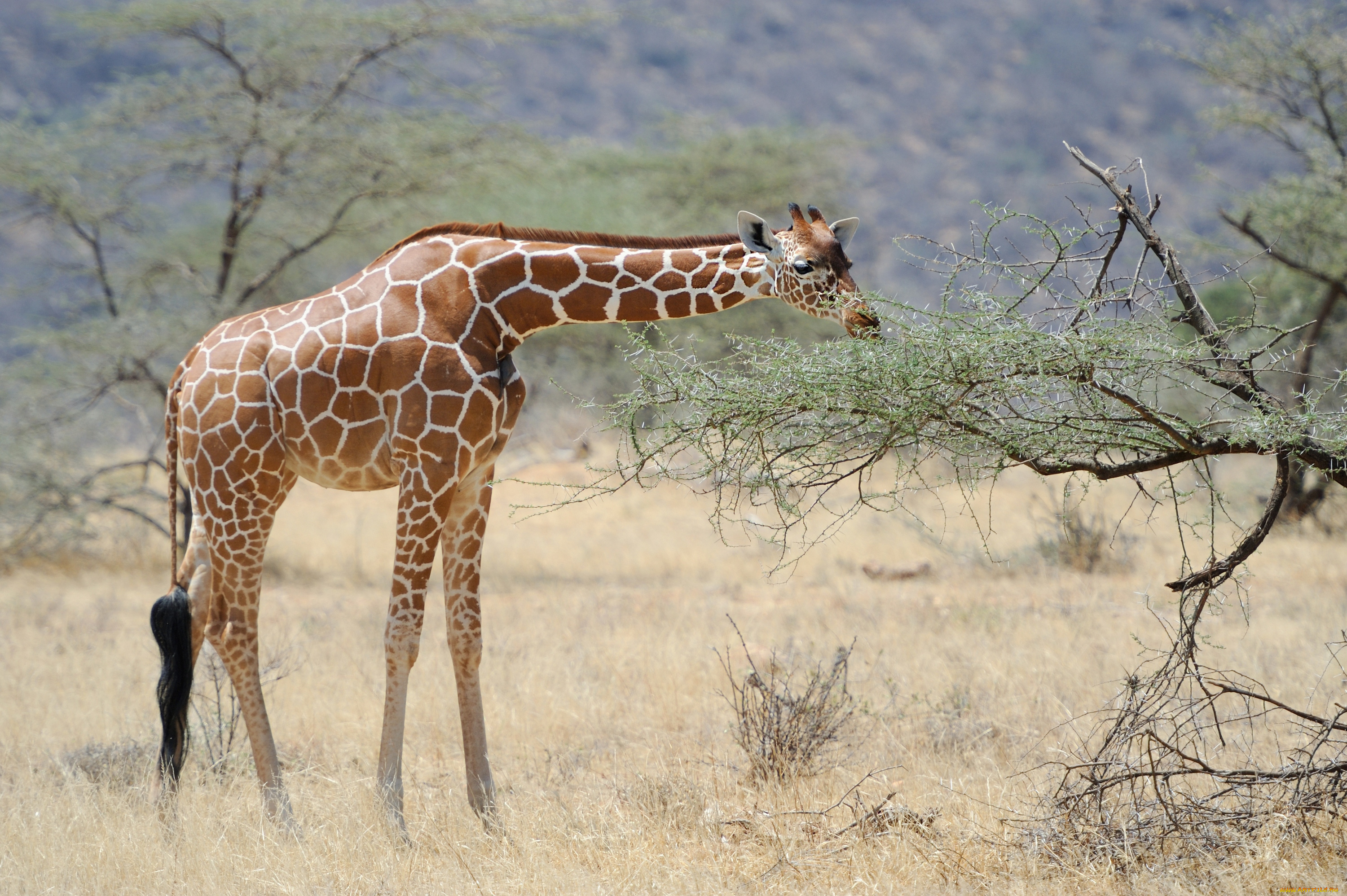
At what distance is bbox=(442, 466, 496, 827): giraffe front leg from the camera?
491 cm

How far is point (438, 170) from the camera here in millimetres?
11836

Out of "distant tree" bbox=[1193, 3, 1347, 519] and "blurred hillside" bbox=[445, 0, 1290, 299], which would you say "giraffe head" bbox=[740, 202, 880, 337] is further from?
"blurred hillside" bbox=[445, 0, 1290, 299]

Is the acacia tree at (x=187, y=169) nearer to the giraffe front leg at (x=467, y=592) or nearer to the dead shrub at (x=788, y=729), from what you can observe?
the giraffe front leg at (x=467, y=592)

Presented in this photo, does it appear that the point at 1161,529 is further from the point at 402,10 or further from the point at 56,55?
the point at 56,55

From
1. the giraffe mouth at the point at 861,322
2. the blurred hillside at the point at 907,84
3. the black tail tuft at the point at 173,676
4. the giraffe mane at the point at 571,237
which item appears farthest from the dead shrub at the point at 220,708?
the blurred hillside at the point at 907,84

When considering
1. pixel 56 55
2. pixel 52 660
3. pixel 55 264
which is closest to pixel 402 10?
pixel 55 264

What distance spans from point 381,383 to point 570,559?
7104 millimetres

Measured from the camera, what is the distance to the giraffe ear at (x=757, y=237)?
4.45 m

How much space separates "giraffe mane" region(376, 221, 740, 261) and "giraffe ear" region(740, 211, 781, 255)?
0.19 m

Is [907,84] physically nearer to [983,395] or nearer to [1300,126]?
[1300,126]

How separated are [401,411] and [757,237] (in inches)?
64.6

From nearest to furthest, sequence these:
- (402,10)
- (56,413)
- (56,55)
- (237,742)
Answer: (237,742), (56,413), (402,10), (56,55)

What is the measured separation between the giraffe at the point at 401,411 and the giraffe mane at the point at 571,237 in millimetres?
10

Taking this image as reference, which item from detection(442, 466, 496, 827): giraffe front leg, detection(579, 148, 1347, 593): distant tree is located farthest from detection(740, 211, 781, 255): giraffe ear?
detection(442, 466, 496, 827): giraffe front leg
